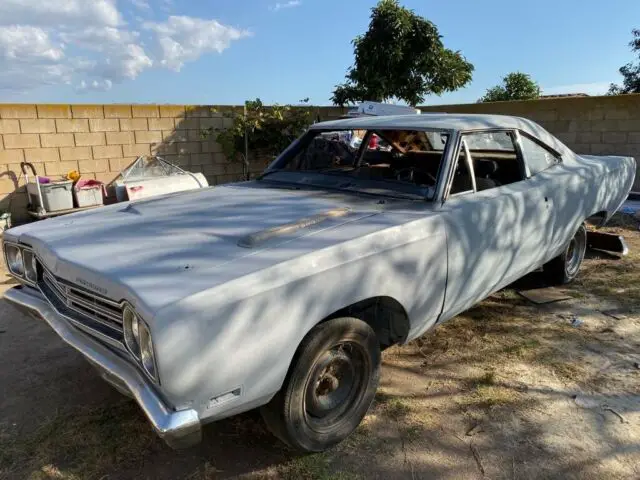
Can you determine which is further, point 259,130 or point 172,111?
point 259,130

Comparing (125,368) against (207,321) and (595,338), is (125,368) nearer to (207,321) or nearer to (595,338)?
(207,321)

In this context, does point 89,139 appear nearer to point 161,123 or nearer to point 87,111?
point 87,111

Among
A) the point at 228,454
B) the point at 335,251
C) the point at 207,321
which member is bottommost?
the point at 228,454

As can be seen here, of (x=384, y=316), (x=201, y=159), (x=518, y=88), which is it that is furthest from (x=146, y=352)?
(x=518, y=88)

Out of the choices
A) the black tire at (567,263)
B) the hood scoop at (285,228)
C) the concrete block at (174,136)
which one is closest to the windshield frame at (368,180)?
the hood scoop at (285,228)

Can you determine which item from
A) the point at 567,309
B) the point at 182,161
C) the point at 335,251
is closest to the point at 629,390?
the point at 567,309

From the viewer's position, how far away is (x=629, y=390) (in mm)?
3109

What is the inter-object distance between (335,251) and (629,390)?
7.04 ft

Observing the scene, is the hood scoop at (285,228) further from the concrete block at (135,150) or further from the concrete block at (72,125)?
the concrete block at (135,150)

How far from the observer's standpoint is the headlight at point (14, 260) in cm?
306

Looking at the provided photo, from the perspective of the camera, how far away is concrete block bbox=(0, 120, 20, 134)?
276 inches

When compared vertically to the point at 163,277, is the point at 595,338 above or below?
below

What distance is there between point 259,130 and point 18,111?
3862 millimetres

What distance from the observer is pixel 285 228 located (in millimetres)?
2598
